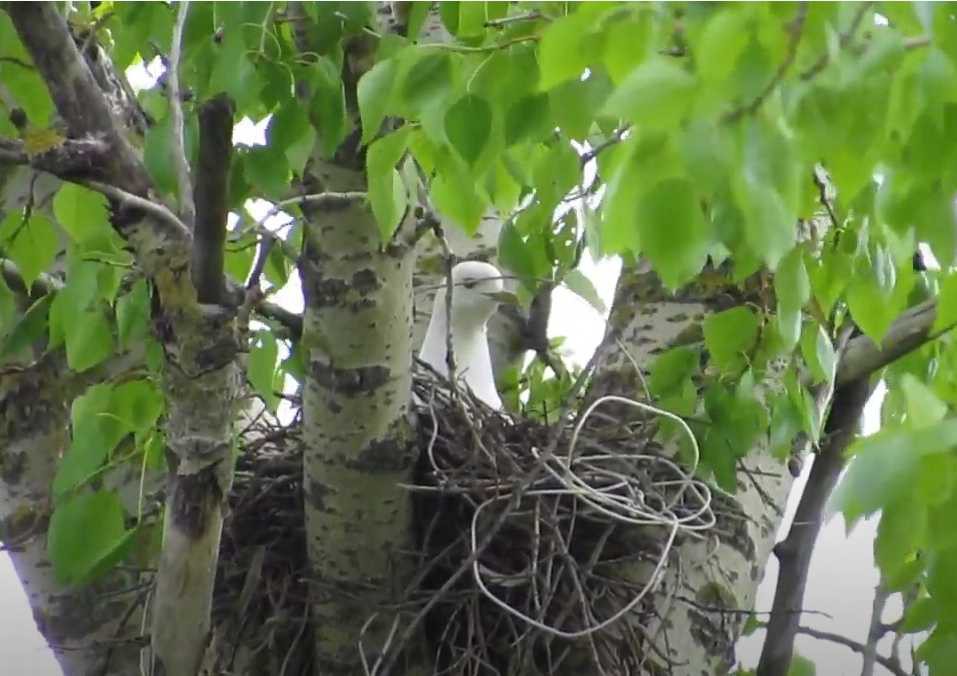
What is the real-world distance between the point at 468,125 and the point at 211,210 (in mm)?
128

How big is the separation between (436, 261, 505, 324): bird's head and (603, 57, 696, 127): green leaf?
686 millimetres

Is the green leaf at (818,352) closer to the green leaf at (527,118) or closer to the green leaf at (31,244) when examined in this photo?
the green leaf at (527,118)

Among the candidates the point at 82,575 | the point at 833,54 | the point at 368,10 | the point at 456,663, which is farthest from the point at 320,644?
the point at 833,54

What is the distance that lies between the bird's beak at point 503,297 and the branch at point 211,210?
0.53 m

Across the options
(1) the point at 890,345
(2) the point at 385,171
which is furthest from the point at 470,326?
(2) the point at 385,171

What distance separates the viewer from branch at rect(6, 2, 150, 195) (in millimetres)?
503

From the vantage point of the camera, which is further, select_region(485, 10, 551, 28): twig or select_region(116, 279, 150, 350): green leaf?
select_region(116, 279, 150, 350): green leaf

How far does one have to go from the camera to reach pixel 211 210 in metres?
0.53

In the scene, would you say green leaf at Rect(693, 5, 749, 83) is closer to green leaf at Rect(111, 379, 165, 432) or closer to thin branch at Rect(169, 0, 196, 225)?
thin branch at Rect(169, 0, 196, 225)

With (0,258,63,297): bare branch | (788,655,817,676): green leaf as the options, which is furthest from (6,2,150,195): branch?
(788,655,817,676): green leaf

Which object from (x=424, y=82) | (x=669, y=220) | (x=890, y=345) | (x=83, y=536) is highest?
(x=890, y=345)

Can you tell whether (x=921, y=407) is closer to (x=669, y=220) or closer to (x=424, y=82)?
(x=669, y=220)

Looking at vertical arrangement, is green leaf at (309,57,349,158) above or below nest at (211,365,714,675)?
above

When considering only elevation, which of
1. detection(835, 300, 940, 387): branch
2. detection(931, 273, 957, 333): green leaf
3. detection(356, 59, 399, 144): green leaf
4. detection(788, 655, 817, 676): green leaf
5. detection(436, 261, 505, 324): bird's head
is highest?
detection(436, 261, 505, 324): bird's head
